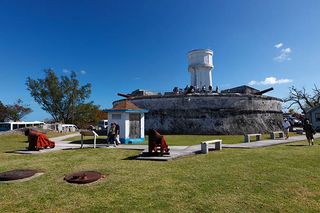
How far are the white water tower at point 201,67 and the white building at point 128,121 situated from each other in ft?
58.2

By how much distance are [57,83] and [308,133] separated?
122ft

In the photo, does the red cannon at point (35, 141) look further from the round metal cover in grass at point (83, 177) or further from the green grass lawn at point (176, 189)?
the round metal cover in grass at point (83, 177)

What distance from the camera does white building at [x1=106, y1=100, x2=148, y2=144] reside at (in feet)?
51.7

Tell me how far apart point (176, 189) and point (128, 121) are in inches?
436

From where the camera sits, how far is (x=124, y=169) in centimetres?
728

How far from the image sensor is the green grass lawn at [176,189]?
435 centimetres

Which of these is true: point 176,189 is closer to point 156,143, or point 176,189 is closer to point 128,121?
point 156,143

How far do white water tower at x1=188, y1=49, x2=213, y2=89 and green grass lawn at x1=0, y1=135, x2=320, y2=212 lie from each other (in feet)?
82.9

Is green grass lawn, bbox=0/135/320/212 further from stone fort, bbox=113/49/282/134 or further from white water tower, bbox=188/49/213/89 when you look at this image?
white water tower, bbox=188/49/213/89

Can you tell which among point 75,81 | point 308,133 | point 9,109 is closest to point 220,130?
point 308,133

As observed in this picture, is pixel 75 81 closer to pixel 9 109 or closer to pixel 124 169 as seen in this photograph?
pixel 9 109

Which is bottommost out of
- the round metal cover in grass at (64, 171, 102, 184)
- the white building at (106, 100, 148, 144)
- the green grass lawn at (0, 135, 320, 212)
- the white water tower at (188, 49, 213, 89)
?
the green grass lawn at (0, 135, 320, 212)

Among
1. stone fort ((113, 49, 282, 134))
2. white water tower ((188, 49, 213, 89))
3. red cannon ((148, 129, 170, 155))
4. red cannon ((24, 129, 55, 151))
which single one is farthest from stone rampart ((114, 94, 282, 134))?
red cannon ((148, 129, 170, 155))

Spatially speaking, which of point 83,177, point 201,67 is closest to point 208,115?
point 201,67
